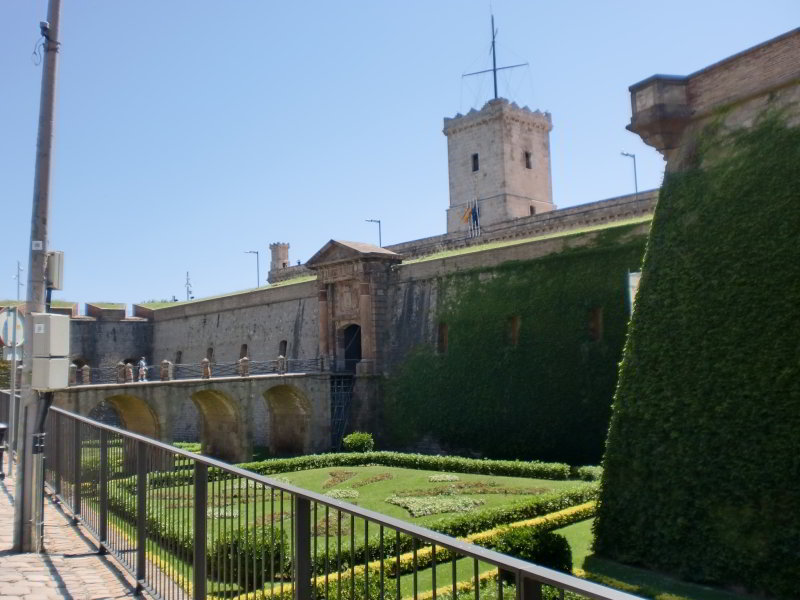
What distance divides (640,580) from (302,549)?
7581 millimetres

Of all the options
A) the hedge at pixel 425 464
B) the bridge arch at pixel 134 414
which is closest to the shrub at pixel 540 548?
the hedge at pixel 425 464

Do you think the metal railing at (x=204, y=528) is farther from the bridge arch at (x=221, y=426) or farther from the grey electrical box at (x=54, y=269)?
the bridge arch at (x=221, y=426)

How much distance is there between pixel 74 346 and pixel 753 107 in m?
33.1

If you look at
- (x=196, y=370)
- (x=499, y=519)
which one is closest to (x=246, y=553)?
(x=499, y=519)

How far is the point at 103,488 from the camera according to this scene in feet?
22.6

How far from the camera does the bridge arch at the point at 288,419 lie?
26.8 metres

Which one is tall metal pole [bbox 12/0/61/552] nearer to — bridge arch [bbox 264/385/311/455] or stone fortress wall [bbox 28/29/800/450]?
stone fortress wall [bbox 28/29/800/450]

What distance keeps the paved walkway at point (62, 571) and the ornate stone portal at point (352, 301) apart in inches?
772

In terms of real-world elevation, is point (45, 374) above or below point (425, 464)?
above

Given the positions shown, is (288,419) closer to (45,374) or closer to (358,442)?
(358,442)

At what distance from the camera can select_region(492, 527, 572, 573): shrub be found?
9.94 m

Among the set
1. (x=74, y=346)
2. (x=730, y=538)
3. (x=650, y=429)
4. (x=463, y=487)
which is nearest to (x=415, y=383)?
(x=463, y=487)

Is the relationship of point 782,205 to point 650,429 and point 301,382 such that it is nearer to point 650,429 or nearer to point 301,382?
point 650,429

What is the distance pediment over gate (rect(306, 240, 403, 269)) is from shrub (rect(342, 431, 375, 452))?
650 centimetres
